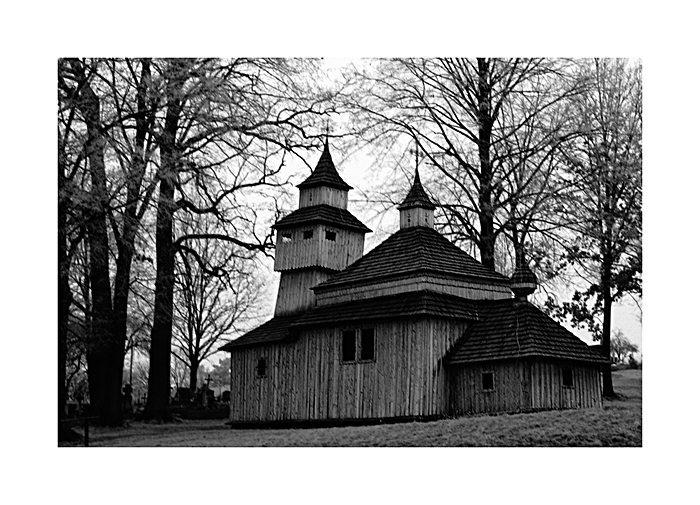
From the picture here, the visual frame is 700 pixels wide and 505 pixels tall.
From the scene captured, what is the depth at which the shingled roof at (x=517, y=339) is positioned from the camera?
2297 cm

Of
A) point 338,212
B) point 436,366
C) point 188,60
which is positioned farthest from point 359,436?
point 188,60

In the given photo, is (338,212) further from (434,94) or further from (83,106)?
(83,106)

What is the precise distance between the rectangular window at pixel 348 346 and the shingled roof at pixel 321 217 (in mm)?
2808

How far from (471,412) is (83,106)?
10.6 meters

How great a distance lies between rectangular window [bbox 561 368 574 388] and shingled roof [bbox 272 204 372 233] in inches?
236

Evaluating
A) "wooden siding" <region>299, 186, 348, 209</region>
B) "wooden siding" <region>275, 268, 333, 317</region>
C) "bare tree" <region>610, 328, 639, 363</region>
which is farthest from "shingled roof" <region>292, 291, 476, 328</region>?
"bare tree" <region>610, 328, 639, 363</region>

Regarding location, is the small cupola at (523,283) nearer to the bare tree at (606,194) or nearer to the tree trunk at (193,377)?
the bare tree at (606,194)

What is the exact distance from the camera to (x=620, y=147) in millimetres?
24562

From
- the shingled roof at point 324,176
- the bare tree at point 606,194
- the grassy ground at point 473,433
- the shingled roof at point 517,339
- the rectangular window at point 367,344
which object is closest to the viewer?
the grassy ground at point 473,433

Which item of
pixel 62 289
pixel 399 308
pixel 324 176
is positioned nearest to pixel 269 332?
pixel 399 308

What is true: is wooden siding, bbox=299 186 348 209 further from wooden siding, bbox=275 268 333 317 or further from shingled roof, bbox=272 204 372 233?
wooden siding, bbox=275 268 333 317

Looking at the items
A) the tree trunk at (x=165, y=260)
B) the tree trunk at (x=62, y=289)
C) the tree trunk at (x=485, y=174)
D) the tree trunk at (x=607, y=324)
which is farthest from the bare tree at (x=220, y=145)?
the tree trunk at (x=607, y=324)

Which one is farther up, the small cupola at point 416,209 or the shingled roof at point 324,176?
the shingled roof at point 324,176

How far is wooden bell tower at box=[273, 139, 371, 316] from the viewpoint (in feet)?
84.7
